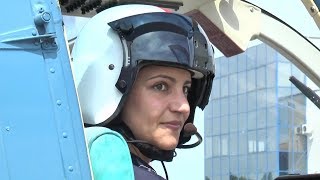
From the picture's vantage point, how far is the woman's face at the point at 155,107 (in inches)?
74.1

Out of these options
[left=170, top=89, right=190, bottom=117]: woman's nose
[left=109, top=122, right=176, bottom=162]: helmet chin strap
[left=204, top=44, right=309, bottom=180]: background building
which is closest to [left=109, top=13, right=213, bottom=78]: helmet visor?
[left=170, top=89, right=190, bottom=117]: woman's nose

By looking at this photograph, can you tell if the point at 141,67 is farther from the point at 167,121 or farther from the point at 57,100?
the point at 57,100

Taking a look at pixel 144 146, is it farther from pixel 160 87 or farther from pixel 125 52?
pixel 125 52

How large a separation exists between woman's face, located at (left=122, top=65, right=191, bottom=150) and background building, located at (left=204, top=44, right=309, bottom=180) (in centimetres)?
2412

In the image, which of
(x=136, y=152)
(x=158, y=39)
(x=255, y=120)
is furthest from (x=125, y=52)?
(x=255, y=120)

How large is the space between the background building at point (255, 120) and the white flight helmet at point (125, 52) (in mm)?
24123

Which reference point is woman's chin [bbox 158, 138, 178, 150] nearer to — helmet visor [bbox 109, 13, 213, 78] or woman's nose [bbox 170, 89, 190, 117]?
woman's nose [bbox 170, 89, 190, 117]

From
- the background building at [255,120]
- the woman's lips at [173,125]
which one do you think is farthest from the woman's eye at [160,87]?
the background building at [255,120]

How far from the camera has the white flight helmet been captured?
1.85 meters

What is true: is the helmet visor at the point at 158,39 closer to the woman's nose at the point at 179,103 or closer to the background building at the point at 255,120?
the woman's nose at the point at 179,103

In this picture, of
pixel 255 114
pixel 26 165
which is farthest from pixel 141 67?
pixel 255 114

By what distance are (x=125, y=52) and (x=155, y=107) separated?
20 cm

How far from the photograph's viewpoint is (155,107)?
1.88m

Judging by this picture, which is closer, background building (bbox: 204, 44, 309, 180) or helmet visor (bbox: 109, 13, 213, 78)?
helmet visor (bbox: 109, 13, 213, 78)
